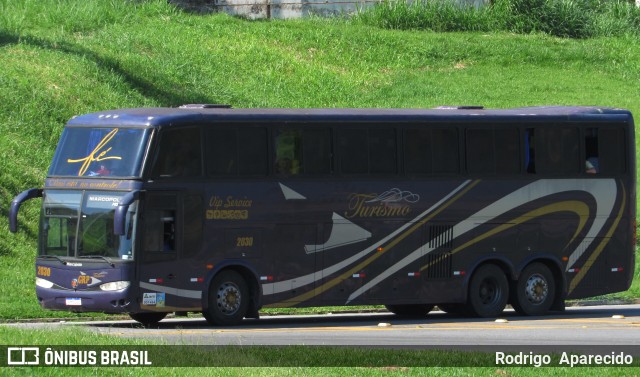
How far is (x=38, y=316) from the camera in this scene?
83.3 ft

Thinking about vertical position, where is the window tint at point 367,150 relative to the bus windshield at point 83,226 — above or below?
above

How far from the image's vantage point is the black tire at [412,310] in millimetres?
27781

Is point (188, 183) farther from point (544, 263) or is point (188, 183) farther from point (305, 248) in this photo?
point (544, 263)

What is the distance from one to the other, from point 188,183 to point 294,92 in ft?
75.8

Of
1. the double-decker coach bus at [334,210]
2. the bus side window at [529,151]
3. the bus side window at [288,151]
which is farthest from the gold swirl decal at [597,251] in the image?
the bus side window at [288,151]

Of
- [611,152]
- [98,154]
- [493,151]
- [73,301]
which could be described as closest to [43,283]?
[73,301]

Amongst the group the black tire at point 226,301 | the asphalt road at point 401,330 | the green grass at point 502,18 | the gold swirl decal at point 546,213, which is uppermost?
the green grass at point 502,18

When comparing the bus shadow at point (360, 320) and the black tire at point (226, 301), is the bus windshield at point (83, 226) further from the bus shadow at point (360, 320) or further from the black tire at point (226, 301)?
the black tire at point (226, 301)

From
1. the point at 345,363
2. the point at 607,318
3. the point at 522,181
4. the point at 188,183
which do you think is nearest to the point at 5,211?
the point at 188,183

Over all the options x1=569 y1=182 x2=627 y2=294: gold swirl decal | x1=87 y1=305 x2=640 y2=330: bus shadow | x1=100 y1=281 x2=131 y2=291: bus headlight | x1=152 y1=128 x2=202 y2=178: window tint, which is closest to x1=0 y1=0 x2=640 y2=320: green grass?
x1=87 y1=305 x2=640 y2=330: bus shadow

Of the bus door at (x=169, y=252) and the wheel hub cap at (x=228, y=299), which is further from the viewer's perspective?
the wheel hub cap at (x=228, y=299)

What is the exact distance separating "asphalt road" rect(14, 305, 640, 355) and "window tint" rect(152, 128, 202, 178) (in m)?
2.67

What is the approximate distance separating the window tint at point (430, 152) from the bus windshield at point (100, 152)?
5490 mm

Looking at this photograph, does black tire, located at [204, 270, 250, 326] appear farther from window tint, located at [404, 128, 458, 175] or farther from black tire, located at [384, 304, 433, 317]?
black tire, located at [384, 304, 433, 317]
